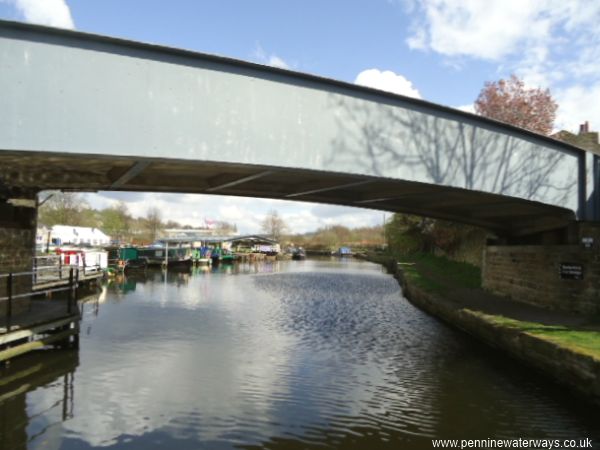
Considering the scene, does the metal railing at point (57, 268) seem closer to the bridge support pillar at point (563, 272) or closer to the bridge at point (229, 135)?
the bridge at point (229, 135)

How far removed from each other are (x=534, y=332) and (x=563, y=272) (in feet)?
11.7

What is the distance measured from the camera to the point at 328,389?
8.62 metres

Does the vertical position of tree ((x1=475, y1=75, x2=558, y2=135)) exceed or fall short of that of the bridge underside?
it exceeds it

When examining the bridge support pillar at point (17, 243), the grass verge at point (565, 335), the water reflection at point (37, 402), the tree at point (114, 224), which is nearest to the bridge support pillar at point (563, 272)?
the grass verge at point (565, 335)

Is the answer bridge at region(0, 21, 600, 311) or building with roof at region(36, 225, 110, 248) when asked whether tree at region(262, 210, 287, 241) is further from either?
bridge at region(0, 21, 600, 311)

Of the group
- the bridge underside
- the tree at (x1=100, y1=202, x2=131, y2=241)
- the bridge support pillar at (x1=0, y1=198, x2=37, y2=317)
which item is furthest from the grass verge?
the tree at (x1=100, y1=202, x2=131, y2=241)

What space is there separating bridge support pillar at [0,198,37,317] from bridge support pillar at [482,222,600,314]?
1363 centimetres

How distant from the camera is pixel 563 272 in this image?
12.6 meters

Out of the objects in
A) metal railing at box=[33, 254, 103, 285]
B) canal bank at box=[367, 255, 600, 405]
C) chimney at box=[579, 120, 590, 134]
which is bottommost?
canal bank at box=[367, 255, 600, 405]

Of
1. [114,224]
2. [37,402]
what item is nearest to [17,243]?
[37,402]

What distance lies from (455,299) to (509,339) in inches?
246

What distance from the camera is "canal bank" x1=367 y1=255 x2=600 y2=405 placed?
7.91 metres

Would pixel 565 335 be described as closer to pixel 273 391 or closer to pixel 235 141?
pixel 273 391

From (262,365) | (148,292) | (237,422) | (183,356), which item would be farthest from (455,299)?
(148,292)
